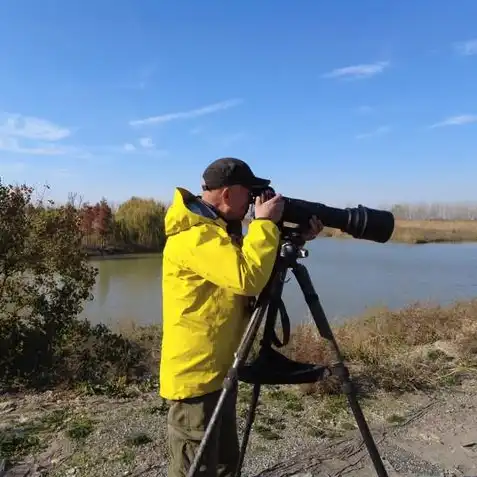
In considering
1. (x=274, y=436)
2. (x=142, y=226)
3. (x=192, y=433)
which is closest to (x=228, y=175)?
(x=192, y=433)

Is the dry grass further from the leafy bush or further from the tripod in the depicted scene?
the leafy bush

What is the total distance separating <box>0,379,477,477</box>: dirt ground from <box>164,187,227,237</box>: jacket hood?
1.67 metres

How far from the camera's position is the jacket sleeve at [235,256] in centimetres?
183

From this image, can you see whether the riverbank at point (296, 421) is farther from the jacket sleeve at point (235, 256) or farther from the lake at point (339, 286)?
the lake at point (339, 286)

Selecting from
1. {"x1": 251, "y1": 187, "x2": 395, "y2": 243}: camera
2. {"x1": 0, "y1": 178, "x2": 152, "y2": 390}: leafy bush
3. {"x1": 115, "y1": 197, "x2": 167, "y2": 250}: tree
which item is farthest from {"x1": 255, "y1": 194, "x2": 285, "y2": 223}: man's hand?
{"x1": 115, "y1": 197, "x2": 167, "y2": 250}: tree

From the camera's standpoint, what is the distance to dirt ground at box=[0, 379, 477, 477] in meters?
2.99

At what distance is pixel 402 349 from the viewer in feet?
19.8

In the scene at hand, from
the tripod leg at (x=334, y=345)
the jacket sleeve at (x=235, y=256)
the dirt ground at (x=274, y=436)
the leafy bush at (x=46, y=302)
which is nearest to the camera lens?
the jacket sleeve at (x=235, y=256)

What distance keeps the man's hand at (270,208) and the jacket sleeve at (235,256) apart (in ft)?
0.15

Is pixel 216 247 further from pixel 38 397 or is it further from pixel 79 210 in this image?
pixel 79 210

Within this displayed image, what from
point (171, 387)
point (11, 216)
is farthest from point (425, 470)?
point (11, 216)

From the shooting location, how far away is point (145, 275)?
1581 centimetres

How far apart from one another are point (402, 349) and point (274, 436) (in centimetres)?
314

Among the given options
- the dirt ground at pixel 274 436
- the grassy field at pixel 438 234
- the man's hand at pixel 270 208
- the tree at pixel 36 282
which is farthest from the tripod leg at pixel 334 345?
the grassy field at pixel 438 234
